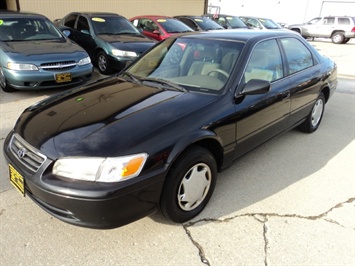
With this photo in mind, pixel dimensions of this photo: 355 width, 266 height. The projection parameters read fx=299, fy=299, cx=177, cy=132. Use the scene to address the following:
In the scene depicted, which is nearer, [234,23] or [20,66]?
[20,66]

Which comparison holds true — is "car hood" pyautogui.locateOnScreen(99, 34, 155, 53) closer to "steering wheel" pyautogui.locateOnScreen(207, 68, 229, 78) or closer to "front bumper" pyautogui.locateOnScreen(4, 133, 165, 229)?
"steering wheel" pyautogui.locateOnScreen(207, 68, 229, 78)

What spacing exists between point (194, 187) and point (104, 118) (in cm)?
94

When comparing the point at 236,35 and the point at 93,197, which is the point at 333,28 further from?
the point at 93,197

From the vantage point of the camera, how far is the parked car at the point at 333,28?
811 inches

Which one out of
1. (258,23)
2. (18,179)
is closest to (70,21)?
(18,179)

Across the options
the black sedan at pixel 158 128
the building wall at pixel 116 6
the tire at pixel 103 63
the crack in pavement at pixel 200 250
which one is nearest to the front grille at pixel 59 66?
the tire at pixel 103 63

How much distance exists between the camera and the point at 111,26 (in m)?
7.93

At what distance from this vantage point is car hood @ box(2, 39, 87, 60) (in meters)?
5.29

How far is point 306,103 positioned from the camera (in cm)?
406

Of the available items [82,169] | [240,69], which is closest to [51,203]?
[82,169]

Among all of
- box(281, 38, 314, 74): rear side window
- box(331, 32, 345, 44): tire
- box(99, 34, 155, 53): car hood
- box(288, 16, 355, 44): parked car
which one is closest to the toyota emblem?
box(281, 38, 314, 74): rear side window

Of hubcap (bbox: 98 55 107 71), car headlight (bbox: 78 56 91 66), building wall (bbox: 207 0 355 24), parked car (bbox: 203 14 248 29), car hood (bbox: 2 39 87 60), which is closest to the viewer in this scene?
car hood (bbox: 2 39 87 60)

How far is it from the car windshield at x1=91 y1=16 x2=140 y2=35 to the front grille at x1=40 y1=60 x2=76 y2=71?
2.26m

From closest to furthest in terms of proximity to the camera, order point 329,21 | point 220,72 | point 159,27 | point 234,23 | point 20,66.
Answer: point 220,72 < point 20,66 < point 159,27 < point 234,23 < point 329,21
